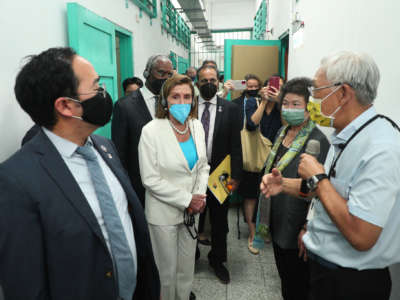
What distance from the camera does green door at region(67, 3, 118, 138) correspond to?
217 cm

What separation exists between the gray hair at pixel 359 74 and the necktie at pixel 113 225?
1041 millimetres

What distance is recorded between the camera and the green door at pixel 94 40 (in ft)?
7.12

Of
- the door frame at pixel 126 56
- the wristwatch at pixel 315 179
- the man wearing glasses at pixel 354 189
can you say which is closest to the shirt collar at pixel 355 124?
the man wearing glasses at pixel 354 189

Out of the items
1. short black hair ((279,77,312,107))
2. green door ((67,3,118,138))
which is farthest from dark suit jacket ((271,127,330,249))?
green door ((67,3,118,138))

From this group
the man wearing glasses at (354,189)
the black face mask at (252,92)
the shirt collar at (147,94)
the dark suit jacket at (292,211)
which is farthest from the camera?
the black face mask at (252,92)

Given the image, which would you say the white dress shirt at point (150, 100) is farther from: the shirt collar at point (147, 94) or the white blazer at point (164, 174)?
the white blazer at point (164, 174)

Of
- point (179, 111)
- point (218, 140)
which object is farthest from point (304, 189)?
point (218, 140)

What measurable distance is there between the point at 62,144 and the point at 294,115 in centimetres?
136

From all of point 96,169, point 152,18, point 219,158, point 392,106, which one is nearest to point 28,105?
point 96,169

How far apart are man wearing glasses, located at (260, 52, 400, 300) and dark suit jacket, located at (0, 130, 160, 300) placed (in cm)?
86

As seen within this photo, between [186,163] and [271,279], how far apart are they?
A: 1.41 meters

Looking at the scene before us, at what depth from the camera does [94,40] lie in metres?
2.49

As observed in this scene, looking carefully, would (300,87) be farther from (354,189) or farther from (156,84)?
(156,84)

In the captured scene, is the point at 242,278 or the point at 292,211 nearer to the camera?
the point at 292,211
